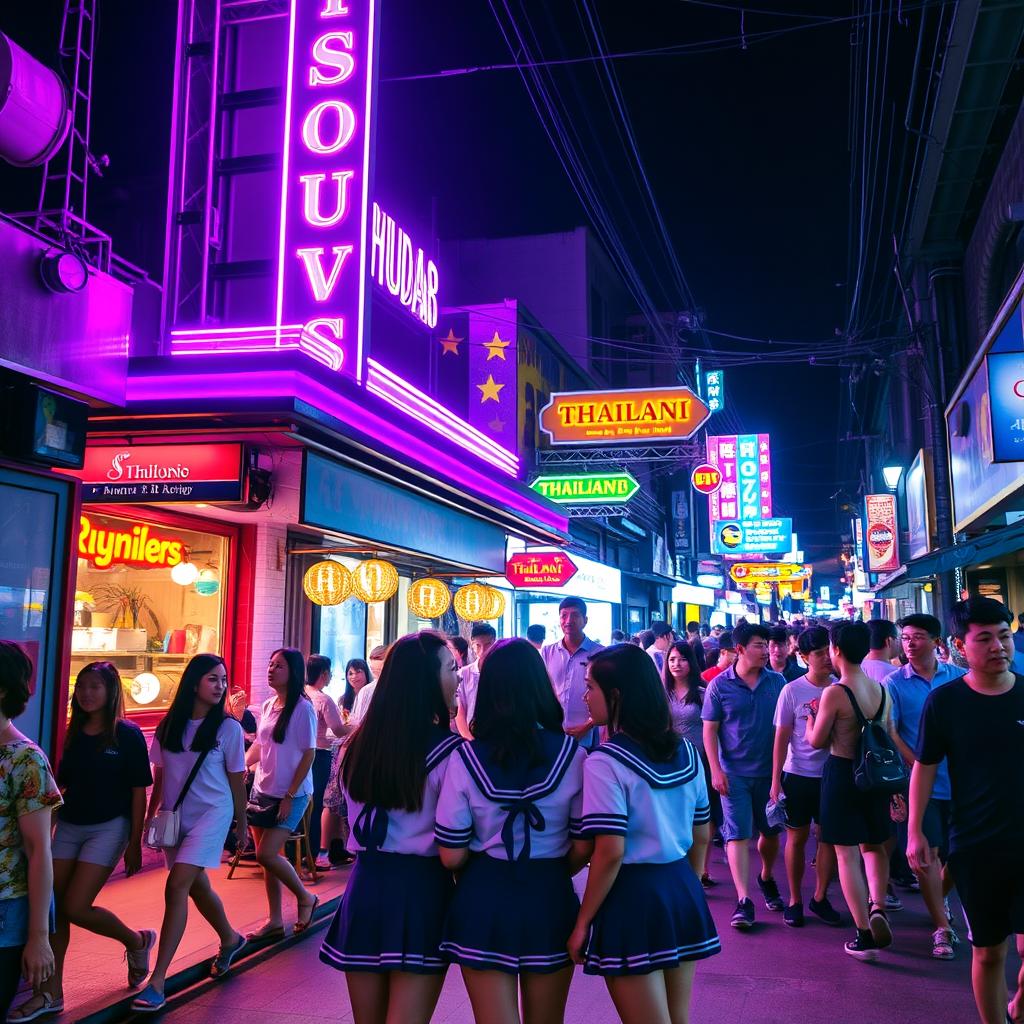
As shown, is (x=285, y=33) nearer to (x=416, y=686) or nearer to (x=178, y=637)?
(x=178, y=637)

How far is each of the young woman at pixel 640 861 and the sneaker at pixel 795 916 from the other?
12.0 ft

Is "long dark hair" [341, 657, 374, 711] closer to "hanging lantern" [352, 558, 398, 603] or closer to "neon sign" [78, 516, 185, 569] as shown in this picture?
"hanging lantern" [352, 558, 398, 603]

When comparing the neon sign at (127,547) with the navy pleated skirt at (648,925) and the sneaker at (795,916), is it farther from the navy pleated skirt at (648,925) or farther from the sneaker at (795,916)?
the navy pleated skirt at (648,925)

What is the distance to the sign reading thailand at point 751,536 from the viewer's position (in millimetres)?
37031

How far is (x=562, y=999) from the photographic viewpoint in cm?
337

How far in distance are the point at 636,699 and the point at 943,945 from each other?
4.06 metres

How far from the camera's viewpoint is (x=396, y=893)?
135 inches

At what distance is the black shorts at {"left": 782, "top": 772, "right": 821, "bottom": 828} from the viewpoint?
7016 millimetres

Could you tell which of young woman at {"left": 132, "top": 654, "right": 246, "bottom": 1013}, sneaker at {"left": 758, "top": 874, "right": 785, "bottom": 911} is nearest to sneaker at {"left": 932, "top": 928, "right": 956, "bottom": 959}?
sneaker at {"left": 758, "top": 874, "right": 785, "bottom": 911}

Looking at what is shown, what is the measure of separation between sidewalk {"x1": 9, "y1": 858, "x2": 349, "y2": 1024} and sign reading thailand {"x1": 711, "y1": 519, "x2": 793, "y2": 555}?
29994mm

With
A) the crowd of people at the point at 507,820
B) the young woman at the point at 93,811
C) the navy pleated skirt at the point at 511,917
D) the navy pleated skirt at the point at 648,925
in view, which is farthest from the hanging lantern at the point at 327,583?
the navy pleated skirt at the point at 648,925

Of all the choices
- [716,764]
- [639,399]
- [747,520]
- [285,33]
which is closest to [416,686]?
[716,764]

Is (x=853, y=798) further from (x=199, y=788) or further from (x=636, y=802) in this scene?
(x=199, y=788)

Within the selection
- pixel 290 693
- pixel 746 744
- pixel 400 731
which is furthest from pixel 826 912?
pixel 400 731
